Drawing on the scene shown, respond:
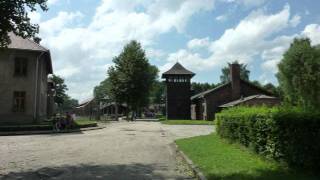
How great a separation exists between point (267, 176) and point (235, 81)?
59.5 m

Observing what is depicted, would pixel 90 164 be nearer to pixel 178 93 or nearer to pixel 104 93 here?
pixel 178 93

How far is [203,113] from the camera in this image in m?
72.4

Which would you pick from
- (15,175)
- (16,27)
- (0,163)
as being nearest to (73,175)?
(15,175)


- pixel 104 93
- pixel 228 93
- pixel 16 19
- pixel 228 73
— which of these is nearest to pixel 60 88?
pixel 104 93

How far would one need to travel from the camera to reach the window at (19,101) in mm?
40094

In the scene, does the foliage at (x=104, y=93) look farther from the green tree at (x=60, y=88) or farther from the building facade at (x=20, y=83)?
the building facade at (x=20, y=83)

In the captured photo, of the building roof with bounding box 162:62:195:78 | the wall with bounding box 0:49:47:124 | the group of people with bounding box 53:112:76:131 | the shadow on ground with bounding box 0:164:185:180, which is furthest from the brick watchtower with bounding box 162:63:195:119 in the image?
the shadow on ground with bounding box 0:164:185:180

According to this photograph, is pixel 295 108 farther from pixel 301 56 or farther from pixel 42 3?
pixel 301 56

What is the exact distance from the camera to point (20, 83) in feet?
132

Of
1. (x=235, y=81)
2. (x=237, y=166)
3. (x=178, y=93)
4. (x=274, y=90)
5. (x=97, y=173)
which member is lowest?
(x=97, y=173)

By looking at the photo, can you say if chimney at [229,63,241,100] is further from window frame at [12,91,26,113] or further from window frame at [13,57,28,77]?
window frame at [12,91,26,113]

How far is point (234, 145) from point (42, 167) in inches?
341

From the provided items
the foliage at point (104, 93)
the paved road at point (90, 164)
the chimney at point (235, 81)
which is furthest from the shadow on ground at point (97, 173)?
the foliage at point (104, 93)

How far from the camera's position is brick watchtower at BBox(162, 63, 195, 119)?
75.8 meters
